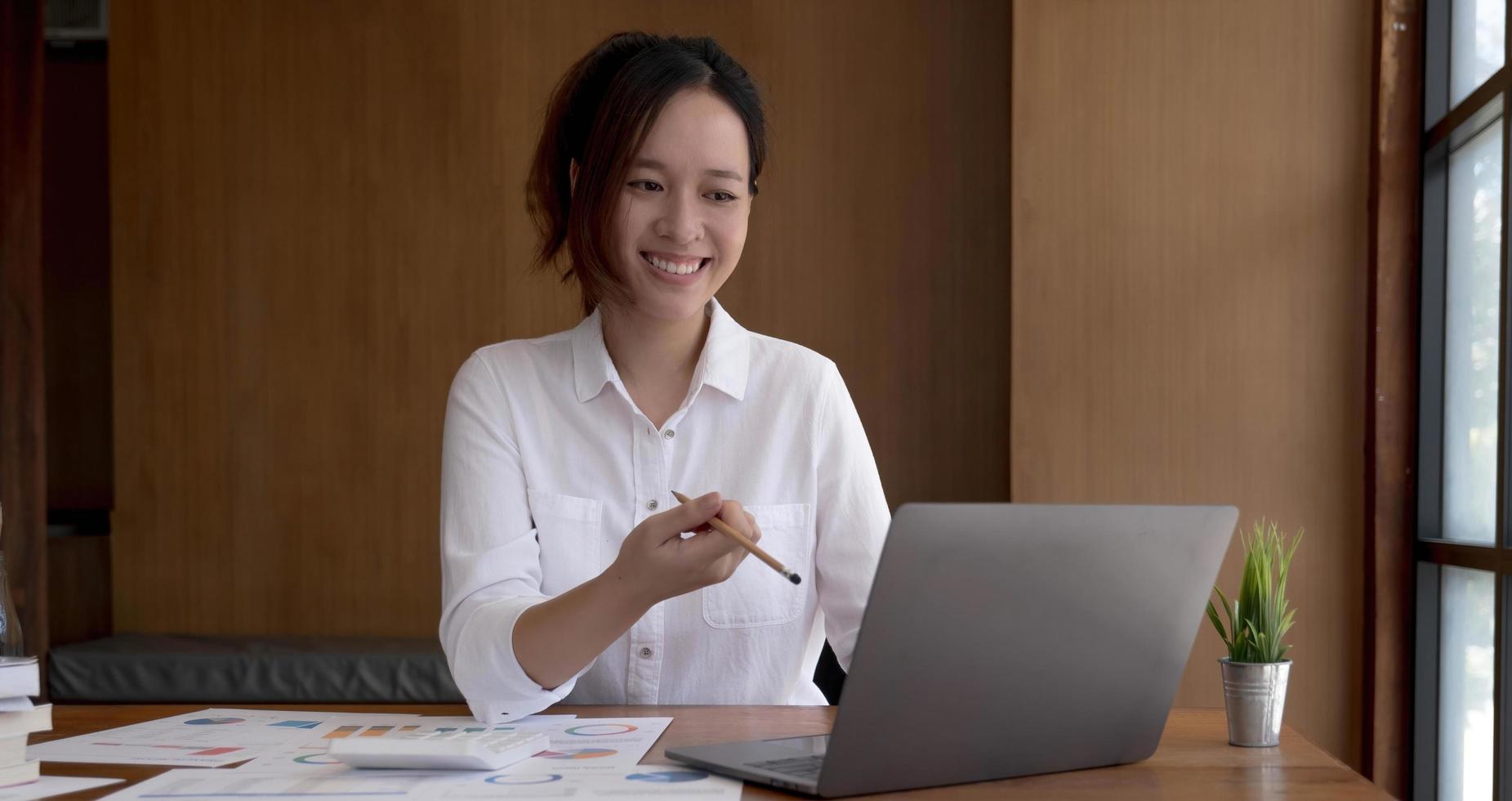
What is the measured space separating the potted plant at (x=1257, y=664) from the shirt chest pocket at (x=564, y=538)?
2.46 feet

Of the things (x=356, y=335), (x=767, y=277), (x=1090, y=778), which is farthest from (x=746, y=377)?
(x=356, y=335)

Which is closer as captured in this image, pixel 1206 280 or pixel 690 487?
pixel 690 487

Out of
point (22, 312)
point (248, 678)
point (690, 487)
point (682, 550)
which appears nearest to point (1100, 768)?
point (682, 550)

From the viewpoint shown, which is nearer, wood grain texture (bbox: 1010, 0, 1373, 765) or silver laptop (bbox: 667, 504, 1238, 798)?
silver laptop (bbox: 667, 504, 1238, 798)

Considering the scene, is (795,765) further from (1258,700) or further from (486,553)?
(486,553)

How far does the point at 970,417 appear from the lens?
3498mm

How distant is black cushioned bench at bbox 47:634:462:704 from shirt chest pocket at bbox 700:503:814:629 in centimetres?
182

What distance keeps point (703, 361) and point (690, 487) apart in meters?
0.16

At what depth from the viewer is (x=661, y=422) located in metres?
1.66

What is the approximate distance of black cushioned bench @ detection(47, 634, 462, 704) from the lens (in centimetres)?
320

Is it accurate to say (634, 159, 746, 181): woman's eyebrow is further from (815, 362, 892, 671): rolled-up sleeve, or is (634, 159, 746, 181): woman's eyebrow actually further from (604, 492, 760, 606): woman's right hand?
(604, 492, 760, 606): woman's right hand

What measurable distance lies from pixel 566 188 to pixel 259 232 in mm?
2312

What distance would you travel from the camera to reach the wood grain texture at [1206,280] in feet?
8.54

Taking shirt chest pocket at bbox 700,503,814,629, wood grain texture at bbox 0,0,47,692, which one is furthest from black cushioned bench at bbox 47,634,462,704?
shirt chest pocket at bbox 700,503,814,629
